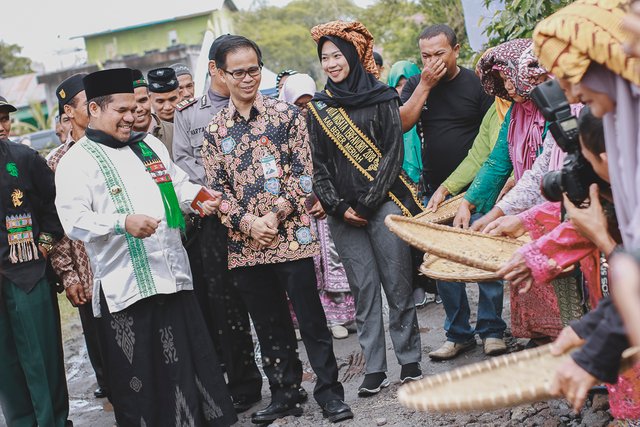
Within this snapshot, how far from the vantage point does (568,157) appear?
115 inches

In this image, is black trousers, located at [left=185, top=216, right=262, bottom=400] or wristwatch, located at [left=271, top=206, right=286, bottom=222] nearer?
wristwatch, located at [left=271, top=206, right=286, bottom=222]

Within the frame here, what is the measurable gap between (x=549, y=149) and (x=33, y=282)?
9.86ft

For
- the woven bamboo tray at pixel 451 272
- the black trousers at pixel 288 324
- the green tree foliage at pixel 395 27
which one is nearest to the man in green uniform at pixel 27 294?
the black trousers at pixel 288 324

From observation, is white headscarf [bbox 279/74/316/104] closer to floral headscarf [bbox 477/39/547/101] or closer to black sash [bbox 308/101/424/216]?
black sash [bbox 308/101/424/216]

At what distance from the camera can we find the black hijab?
184 inches

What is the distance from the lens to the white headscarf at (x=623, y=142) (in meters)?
2.22

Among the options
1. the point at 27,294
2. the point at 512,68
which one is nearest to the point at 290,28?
the point at 27,294

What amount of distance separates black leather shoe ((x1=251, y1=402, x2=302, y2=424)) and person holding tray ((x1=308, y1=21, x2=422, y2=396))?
427 mm

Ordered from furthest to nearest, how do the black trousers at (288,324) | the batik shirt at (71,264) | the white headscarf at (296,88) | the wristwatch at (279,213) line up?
1. the white headscarf at (296,88)
2. the batik shirt at (71,264)
3. the black trousers at (288,324)
4. the wristwatch at (279,213)

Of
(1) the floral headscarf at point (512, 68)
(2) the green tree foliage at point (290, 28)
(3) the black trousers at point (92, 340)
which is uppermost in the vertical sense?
(2) the green tree foliage at point (290, 28)

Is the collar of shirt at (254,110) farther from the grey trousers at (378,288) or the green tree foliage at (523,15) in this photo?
the green tree foliage at (523,15)

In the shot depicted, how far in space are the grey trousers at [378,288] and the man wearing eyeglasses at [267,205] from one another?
14.4 inches

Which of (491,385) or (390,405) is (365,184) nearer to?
(390,405)

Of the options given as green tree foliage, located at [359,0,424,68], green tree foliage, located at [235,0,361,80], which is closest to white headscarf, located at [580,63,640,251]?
green tree foliage, located at [359,0,424,68]
